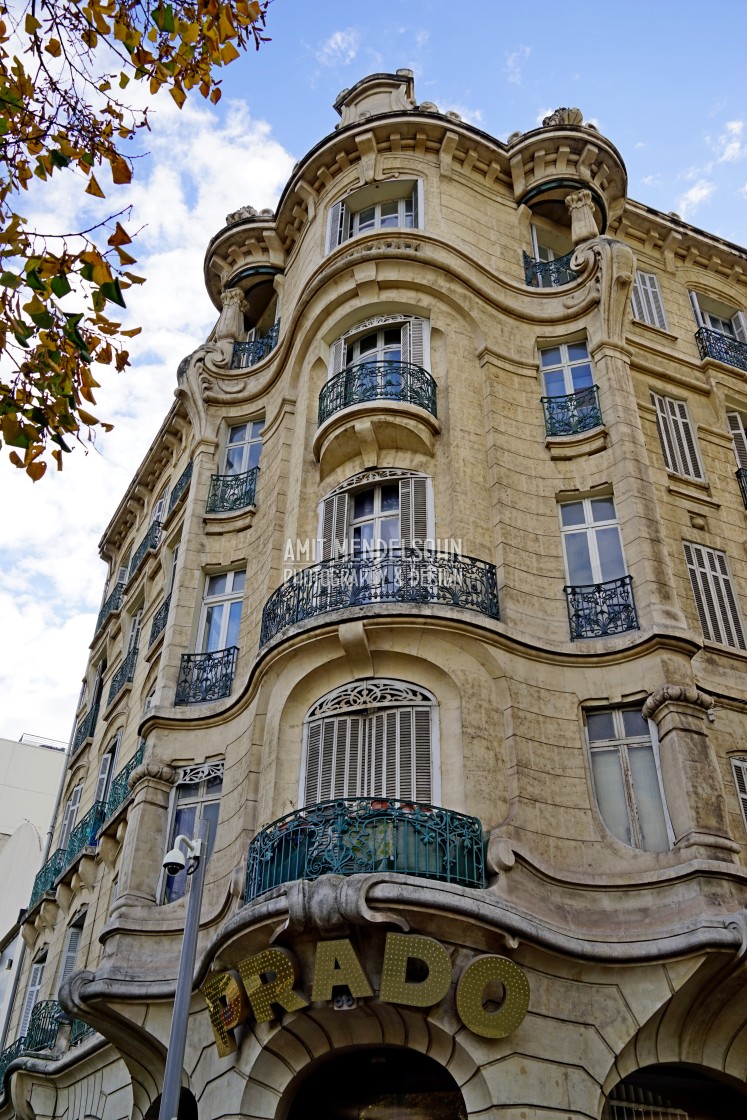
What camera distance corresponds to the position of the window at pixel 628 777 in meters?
12.3

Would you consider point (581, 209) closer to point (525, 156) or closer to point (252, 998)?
point (525, 156)

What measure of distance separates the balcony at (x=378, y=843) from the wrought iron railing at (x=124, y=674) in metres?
10.0

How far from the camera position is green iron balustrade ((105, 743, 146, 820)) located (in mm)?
16859

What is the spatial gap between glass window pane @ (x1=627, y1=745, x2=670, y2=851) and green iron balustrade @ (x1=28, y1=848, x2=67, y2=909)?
12846mm

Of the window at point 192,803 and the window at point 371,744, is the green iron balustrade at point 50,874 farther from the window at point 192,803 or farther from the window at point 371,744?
the window at point 371,744

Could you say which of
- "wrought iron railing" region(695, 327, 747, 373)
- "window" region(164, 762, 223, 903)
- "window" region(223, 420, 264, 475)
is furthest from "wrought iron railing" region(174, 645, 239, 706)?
"wrought iron railing" region(695, 327, 747, 373)

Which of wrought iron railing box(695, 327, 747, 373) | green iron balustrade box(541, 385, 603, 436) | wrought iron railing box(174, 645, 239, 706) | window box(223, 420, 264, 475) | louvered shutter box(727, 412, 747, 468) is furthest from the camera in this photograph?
wrought iron railing box(695, 327, 747, 373)

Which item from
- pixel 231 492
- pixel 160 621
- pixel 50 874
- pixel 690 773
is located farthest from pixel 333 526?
pixel 50 874

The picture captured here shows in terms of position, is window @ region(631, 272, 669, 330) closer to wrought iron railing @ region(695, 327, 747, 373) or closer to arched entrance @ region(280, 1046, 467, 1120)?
wrought iron railing @ region(695, 327, 747, 373)

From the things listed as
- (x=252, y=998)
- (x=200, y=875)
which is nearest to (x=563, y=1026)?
(x=252, y=998)

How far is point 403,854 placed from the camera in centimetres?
1122

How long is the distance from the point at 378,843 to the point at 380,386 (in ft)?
24.9

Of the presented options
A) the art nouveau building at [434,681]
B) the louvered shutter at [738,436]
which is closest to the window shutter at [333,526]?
the art nouveau building at [434,681]

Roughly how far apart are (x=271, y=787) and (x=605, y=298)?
995cm
